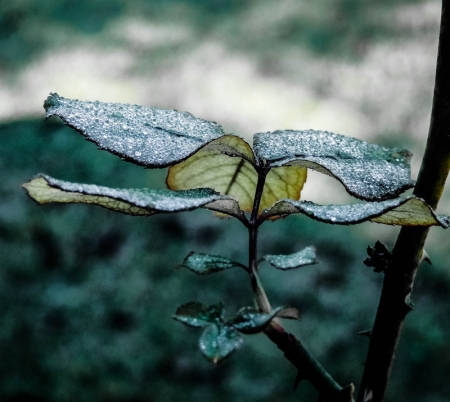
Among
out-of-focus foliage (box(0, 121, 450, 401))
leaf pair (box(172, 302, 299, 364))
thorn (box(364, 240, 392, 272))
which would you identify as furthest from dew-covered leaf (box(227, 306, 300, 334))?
out-of-focus foliage (box(0, 121, 450, 401))

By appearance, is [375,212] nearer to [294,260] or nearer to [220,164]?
[294,260]

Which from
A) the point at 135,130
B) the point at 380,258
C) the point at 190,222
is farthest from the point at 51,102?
the point at 190,222

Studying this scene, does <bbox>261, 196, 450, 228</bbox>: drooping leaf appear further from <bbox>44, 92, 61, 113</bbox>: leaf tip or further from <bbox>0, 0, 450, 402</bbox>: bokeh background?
<bbox>0, 0, 450, 402</bbox>: bokeh background

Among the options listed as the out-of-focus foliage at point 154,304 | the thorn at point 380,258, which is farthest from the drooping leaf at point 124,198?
the out-of-focus foliage at point 154,304

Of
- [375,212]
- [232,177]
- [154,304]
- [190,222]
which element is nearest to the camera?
[375,212]

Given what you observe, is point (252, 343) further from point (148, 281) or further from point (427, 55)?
point (427, 55)

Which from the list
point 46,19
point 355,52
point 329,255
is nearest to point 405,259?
point 329,255

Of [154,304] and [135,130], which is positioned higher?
[135,130]
